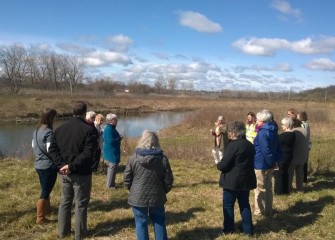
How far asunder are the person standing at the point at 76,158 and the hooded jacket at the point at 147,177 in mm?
778

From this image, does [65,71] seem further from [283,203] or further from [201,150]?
[283,203]

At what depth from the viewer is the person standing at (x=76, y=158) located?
5.44m

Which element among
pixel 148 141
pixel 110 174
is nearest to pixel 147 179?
pixel 148 141

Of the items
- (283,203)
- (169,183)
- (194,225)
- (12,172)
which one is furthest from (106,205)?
(12,172)

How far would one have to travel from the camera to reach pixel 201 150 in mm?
15250

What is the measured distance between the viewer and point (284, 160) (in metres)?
8.22

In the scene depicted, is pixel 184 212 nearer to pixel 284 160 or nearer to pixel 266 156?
pixel 266 156

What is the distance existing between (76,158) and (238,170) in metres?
2.32

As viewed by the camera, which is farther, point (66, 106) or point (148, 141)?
point (66, 106)

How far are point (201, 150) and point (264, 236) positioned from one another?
9.27 meters

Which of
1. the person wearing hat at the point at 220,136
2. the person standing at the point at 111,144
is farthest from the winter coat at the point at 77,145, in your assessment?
the person wearing hat at the point at 220,136

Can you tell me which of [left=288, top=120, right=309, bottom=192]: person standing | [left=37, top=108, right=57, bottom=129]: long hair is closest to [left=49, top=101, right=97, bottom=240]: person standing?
[left=37, top=108, right=57, bottom=129]: long hair

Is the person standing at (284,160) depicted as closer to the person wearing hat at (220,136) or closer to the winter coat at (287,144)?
the winter coat at (287,144)

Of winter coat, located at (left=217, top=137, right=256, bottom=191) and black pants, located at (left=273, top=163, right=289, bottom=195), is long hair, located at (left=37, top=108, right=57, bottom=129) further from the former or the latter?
black pants, located at (left=273, top=163, right=289, bottom=195)
